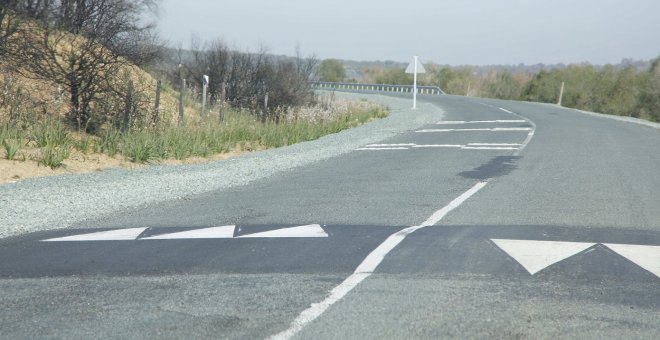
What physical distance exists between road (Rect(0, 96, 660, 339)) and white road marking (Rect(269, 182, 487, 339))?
0.07 feet

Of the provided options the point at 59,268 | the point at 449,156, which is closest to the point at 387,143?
the point at 449,156

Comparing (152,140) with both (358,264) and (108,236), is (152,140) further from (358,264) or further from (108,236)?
(358,264)

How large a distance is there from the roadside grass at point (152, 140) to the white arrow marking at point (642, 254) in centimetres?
963

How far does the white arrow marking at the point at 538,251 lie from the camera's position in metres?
6.26

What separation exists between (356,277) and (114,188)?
6.25m

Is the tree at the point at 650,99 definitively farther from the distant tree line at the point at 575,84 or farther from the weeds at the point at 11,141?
the weeds at the point at 11,141

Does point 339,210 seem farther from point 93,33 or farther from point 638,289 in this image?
point 93,33

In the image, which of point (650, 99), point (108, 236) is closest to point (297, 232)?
point (108, 236)

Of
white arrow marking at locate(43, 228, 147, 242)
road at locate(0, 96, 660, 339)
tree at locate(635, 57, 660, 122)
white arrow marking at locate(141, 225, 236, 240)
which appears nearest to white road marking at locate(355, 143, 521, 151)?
road at locate(0, 96, 660, 339)

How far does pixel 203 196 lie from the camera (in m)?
10.7

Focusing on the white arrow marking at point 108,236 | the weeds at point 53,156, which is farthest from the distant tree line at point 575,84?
the white arrow marking at point 108,236

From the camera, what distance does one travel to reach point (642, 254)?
670cm

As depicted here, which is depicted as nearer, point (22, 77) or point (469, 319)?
point (469, 319)

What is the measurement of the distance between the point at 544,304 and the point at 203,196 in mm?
6558
